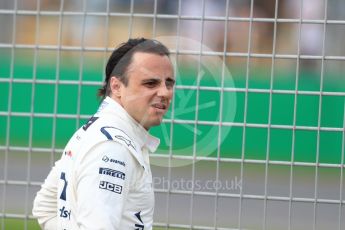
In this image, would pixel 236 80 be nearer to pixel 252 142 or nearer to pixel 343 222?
pixel 252 142

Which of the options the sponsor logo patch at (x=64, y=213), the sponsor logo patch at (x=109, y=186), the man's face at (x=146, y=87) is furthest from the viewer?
the man's face at (x=146, y=87)

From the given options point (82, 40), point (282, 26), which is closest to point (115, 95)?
point (82, 40)

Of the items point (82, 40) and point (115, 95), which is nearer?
point (115, 95)

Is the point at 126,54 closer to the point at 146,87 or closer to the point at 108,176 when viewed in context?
the point at 146,87

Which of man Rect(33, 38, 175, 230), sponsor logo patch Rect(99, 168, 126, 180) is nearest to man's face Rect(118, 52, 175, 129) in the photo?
man Rect(33, 38, 175, 230)

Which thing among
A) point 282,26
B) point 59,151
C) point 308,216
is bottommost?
point 308,216

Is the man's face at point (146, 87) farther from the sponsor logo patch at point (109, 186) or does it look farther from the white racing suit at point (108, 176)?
the sponsor logo patch at point (109, 186)

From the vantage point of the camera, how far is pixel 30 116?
19.5 feet

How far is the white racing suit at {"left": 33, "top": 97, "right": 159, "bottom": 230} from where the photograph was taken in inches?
133

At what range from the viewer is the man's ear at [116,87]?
3.78 metres

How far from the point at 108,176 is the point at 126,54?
0.71 meters

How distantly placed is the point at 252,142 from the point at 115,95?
282 centimetres

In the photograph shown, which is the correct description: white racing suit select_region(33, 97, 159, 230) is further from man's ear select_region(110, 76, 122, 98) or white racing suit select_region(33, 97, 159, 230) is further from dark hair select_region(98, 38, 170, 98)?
dark hair select_region(98, 38, 170, 98)

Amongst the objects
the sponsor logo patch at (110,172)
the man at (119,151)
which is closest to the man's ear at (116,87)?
the man at (119,151)
